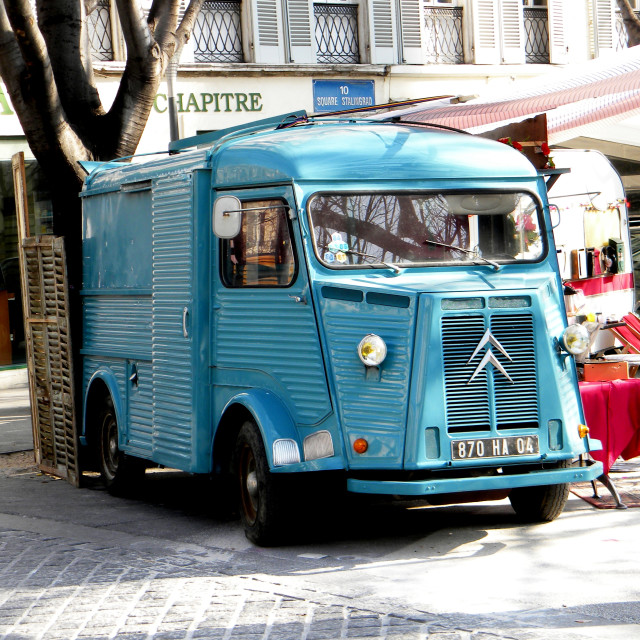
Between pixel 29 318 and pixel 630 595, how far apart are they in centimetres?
690

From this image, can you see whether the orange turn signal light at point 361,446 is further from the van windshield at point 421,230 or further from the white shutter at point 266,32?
the white shutter at point 266,32

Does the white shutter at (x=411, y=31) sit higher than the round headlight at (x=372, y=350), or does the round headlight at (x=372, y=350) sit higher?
the white shutter at (x=411, y=31)

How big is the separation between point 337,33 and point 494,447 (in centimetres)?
1592

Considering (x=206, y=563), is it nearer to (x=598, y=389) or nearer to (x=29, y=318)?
(x=598, y=389)

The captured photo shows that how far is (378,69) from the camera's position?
22438mm

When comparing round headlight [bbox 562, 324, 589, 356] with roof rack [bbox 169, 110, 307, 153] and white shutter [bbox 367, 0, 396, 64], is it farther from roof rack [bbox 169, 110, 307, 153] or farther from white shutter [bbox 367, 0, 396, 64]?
white shutter [bbox 367, 0, 396, 64]

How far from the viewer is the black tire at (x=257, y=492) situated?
7.94 metres

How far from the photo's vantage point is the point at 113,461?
35.1ft

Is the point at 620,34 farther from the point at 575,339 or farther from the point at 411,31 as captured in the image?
the point at 575,339

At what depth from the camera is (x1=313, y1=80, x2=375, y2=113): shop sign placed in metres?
21.8

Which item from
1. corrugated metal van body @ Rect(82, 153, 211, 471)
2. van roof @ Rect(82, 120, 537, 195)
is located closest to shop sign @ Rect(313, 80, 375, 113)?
corrugated metal van body @ Rect(82, 153, 211, 471)

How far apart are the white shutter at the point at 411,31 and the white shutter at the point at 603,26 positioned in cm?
441

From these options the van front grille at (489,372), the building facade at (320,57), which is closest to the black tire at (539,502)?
the van front grille at (489,372)

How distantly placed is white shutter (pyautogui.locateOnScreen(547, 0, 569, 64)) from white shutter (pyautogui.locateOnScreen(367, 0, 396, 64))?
373 cm
